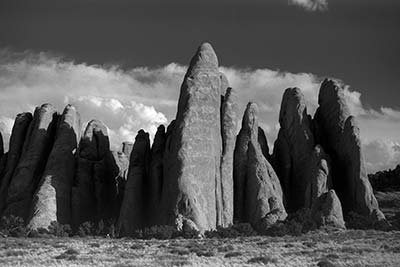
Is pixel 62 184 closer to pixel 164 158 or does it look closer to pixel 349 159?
pixel 164 158

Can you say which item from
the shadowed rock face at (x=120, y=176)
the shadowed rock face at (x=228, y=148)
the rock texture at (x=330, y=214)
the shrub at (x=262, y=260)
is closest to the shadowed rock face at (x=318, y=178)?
the rock texture at (x=330, y=214)

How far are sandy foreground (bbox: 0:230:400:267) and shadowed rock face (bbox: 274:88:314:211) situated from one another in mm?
14815

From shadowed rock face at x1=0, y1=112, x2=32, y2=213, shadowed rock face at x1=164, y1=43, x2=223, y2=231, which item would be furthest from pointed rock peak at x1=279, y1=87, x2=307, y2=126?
shadowed rock face at x1=0, y1=112, x2=32, y2=213

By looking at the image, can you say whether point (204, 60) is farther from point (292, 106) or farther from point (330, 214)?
point (330, 214)

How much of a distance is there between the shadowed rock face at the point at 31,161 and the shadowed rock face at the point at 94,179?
3391 millimetres

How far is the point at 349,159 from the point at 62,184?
990 inches

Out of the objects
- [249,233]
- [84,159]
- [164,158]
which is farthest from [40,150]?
[249,233]

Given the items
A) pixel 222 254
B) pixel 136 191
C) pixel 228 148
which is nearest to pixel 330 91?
pixel 228 148

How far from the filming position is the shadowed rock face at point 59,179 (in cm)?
4359

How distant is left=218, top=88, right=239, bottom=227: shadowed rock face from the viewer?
44.8 meters

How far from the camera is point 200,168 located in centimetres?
4353

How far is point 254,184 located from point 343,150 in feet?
30.4

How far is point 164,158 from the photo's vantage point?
46.8 meters

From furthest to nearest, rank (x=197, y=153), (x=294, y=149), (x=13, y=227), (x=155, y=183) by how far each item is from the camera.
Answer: (x=294, y=149)
(x=155, y=183)
(x=197, y=153)
(x=13, y=227)
